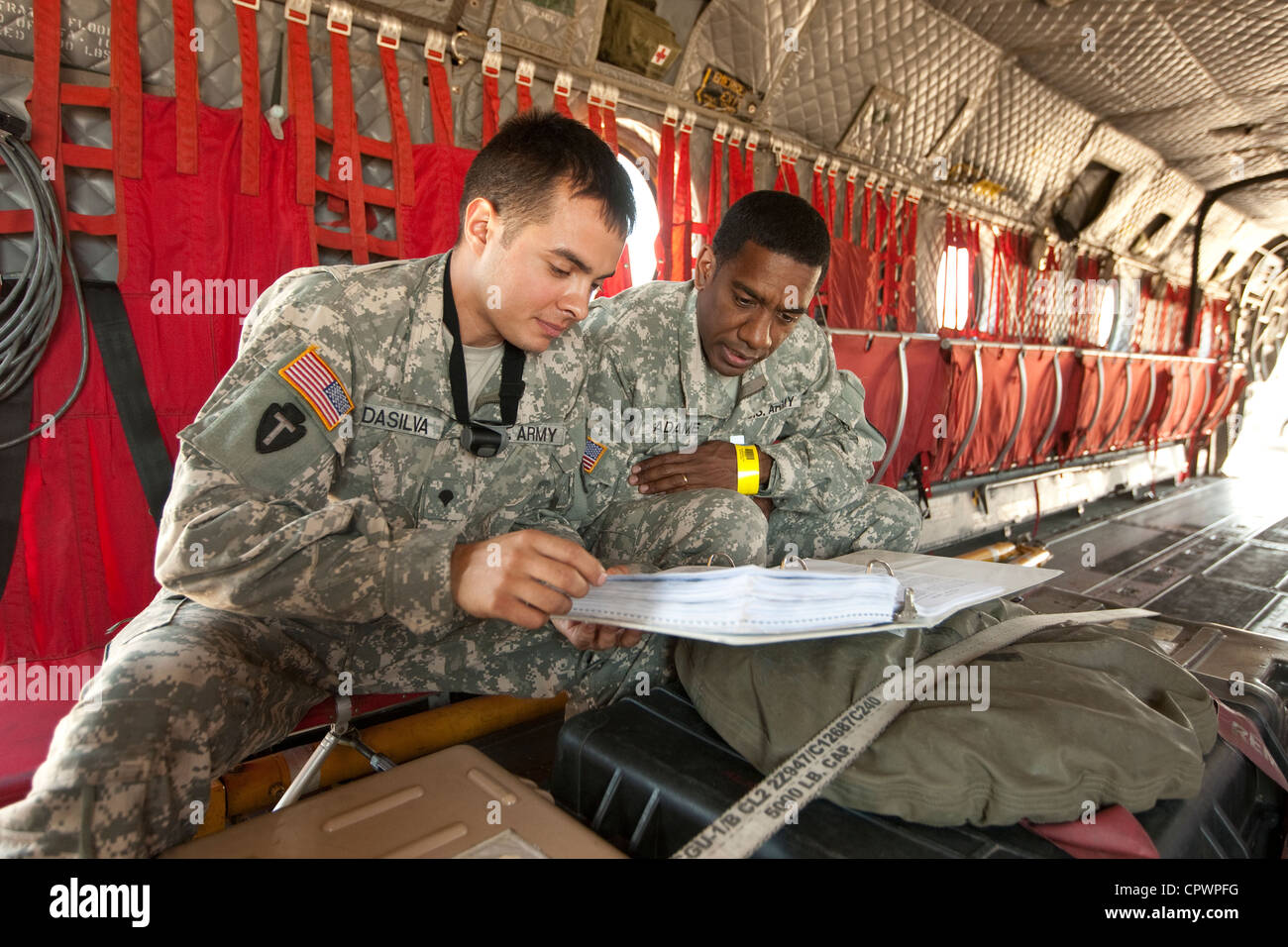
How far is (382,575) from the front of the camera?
3.30 ft

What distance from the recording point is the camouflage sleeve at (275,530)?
0.98 meters

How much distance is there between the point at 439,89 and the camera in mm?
2508

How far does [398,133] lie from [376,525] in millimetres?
1855

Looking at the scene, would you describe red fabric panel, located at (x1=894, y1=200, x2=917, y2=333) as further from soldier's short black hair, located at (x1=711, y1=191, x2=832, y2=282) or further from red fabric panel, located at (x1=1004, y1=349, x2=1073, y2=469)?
soldier's short black hair, located at (x1=711, y1=191, x2=832, y2=282)

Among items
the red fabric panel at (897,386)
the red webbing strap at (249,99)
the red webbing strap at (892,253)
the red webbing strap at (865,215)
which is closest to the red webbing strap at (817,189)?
the red webbing strap at (865,215)

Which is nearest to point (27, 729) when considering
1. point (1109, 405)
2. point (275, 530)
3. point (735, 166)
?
point (275, 530)

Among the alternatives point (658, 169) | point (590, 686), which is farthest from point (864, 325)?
point (590, 686)

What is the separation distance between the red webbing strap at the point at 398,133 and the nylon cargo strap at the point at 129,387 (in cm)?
A: 88

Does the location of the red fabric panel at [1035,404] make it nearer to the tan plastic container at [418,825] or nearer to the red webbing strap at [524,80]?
the red webbing strap at [524,80]

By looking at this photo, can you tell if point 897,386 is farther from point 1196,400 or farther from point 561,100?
point 1196,400

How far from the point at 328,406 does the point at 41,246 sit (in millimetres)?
1235

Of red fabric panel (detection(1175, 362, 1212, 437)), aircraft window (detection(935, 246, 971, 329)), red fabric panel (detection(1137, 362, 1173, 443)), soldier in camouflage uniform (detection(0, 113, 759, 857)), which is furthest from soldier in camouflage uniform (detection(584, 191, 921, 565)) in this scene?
red fabric panel (detection(1175, 362, 1212, 437))

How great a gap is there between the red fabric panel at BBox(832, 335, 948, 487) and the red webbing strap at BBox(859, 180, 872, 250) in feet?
2.79
